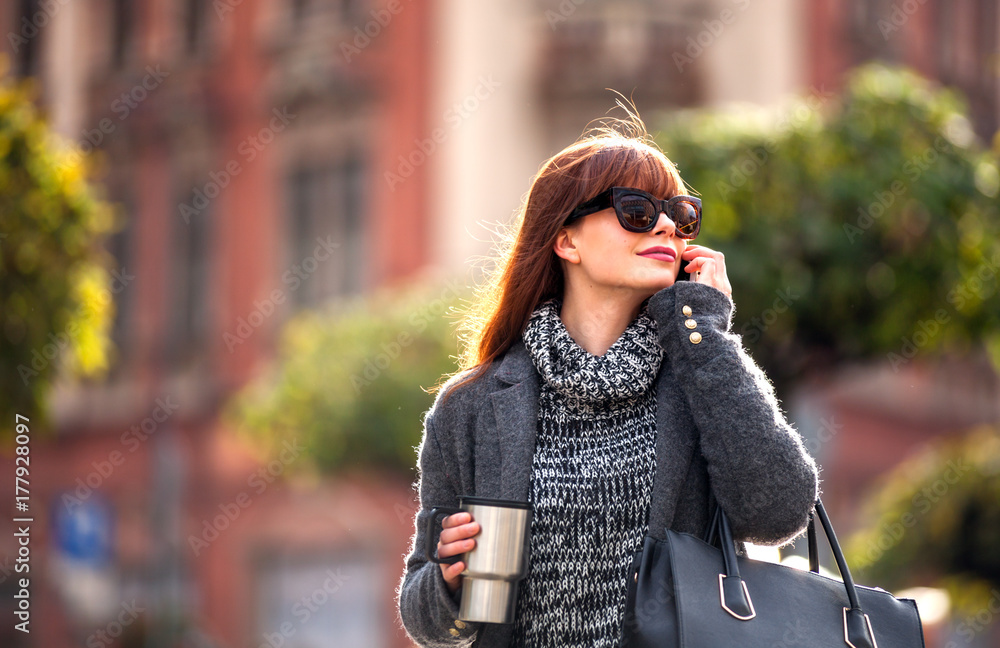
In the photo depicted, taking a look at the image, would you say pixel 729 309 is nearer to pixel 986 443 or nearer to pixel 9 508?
pixel 986 443

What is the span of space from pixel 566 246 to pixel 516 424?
0.40 metres

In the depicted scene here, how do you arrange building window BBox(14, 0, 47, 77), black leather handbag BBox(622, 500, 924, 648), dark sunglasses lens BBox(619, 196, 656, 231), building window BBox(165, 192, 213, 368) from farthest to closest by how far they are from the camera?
building window BBox(14, 0, 47, 77) < building window BBox(165, 192, 213, 368) < dark sunglasses lens BBox(619, 196, 656, 231) < black leather handbag BBox(622, 500, 924, 648)

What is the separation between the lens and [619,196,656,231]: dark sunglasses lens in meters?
2.62

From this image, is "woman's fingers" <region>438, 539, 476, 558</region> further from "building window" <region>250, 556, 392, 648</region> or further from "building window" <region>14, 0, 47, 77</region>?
"building window" <region>14, 0, 47, 77</region>

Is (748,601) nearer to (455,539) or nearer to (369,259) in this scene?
(455,539)

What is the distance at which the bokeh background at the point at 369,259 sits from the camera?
700 cm

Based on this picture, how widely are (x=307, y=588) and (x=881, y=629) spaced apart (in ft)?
53.7

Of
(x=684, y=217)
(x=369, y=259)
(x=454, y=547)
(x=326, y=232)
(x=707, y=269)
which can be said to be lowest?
(x=369, y=259)

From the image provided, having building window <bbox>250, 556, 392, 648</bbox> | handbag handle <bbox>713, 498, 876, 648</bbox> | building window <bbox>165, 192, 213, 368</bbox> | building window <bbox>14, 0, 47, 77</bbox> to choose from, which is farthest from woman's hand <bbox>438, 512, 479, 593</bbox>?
building window <bbox>14, 0, 47, 77</bbox>

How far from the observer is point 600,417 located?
8.56 feet

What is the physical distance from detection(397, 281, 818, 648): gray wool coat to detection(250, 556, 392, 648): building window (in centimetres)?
1487

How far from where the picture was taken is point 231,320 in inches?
756

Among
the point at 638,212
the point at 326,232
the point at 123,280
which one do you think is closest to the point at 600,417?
the point at 638,212

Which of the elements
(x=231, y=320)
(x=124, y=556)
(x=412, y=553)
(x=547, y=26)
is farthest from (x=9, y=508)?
(x=412, y=553)
